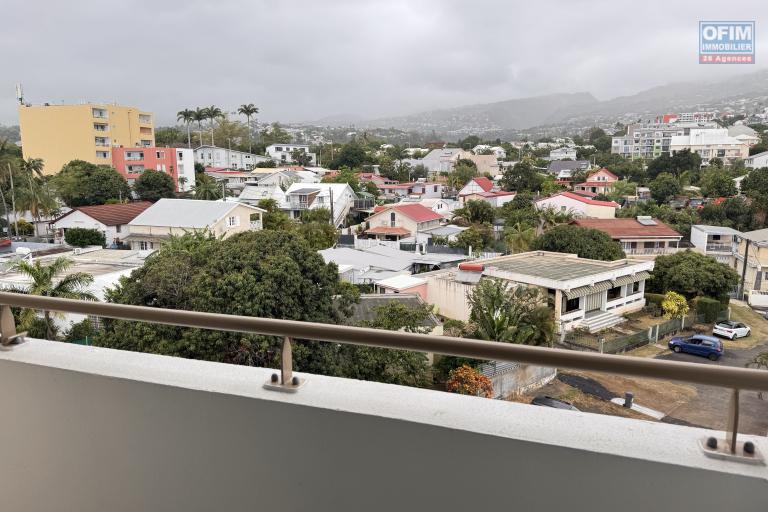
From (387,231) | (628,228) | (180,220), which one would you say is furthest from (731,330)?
(180,220)

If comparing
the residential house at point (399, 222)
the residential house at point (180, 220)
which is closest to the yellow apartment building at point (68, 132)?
the residential house at point (180, 220)

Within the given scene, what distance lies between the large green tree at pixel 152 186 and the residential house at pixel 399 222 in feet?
36.2

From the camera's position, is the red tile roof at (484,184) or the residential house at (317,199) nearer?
the residential house at (317,199)

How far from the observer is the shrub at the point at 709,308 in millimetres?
12750

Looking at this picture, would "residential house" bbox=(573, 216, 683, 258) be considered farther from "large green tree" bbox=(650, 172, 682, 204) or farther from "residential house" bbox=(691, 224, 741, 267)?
"large green tree" bbox=(650, 172, 682, 204)

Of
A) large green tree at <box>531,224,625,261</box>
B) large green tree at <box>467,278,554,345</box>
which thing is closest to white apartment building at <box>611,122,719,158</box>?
large green tree at <box>531,224,625,261</box>

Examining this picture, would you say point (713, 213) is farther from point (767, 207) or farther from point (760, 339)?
point (760, 339)

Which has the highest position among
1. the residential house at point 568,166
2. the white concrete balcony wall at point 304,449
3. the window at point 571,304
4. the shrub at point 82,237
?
the residential house at point 568,166

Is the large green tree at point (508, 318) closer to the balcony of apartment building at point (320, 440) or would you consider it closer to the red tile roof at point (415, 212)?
the balcony of apartment building at point (320, 440)

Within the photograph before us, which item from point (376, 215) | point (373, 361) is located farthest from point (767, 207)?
point (373, 361)

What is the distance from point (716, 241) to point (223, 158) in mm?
34816

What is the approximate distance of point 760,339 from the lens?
1161 centimetres

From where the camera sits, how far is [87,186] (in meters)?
25.1

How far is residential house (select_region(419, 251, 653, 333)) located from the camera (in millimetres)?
11312
